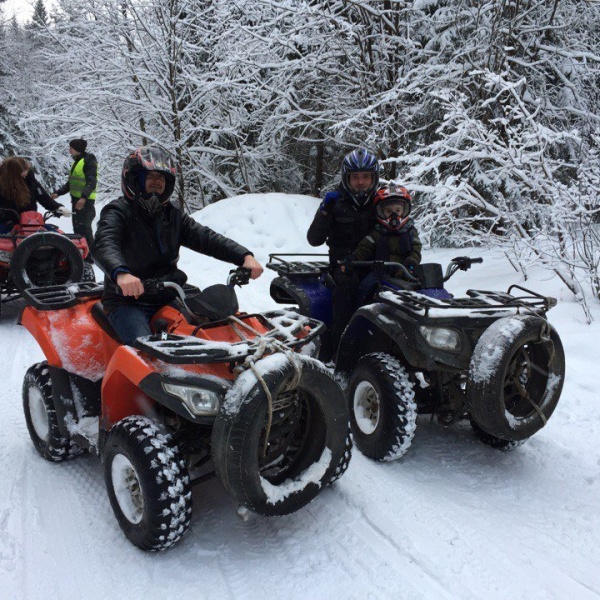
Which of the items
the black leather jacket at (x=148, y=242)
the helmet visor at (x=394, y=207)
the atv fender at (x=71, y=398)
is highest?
the helmet visor at (x=394, y=207)

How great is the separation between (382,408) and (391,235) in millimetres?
1642

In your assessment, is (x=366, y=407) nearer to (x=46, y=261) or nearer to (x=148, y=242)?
(x=148, y=242)

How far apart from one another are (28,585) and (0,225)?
18.3 ft

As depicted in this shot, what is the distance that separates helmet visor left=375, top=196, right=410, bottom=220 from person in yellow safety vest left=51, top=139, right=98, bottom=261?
6177 millimetres

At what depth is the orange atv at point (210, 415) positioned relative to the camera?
241 centimetres

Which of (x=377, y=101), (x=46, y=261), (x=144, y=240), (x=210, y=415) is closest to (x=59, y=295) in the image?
(x=144, y=240)

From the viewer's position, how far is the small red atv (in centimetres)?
537

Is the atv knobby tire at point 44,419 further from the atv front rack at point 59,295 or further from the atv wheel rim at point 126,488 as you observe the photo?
the atv wheel rim at point 126,488

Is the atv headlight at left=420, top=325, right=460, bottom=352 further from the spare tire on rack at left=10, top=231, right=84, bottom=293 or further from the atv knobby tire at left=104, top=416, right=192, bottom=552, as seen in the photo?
the spare tire on rack at left=10, top=231, right=84, bottom=293

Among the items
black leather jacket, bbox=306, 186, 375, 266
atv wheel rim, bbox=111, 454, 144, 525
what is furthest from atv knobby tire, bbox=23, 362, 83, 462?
black leather jacket, bbox=306, 186, 375, 266

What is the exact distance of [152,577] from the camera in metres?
2.53

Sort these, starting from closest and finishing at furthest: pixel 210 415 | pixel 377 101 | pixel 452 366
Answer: pixel 210 415 < pixel 452 366 < pixel 377 101

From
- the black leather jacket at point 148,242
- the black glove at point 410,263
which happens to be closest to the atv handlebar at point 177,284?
the black leather jacket at point 148,242

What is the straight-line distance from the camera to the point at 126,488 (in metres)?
2.76
